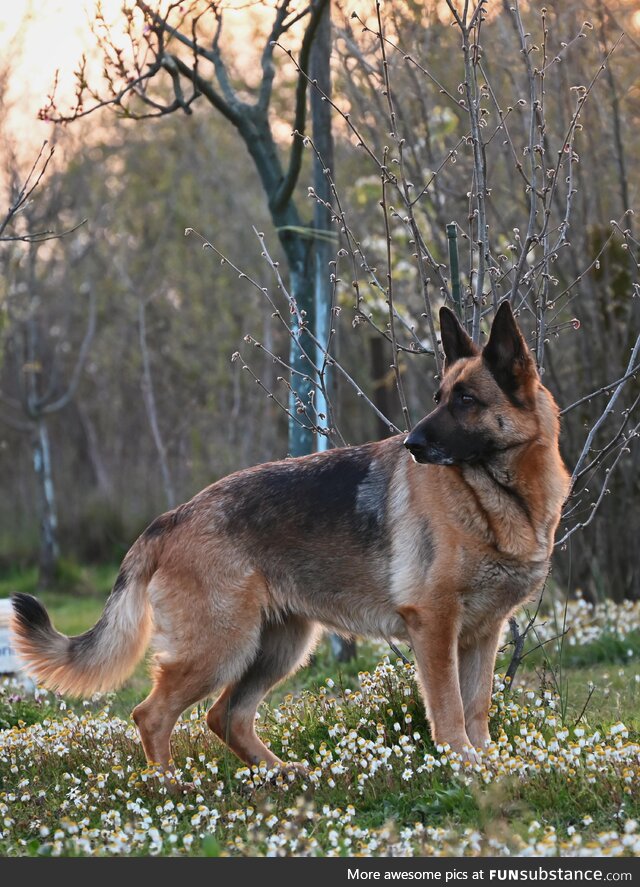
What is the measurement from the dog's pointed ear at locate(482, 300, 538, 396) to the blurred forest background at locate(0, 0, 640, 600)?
0.98 meters

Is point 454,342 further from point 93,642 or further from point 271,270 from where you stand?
point 271,270

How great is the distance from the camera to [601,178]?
31.6 feet

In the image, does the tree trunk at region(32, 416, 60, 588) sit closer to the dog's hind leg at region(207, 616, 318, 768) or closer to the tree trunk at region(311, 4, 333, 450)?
the tree trunk at region(311, 4, 333, 450)

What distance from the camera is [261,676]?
18.7 feet

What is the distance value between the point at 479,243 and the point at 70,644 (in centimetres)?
285

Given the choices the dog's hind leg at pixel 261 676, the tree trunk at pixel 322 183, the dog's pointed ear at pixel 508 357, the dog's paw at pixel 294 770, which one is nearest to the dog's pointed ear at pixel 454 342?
the dog's pointed ear at pixel 508 357

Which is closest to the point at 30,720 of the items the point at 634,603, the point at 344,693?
the point at 344,693

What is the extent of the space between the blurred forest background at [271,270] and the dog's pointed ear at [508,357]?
3.22ft

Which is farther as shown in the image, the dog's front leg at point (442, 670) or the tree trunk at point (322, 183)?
the tree trunk at point (322, 183)

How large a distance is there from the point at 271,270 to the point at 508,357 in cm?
1186

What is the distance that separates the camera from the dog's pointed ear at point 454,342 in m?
5.07

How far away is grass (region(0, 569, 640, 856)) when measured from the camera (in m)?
3.97

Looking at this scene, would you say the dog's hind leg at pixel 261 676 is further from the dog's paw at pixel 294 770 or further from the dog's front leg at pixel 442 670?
the dog's front leg at pixel 442 670
